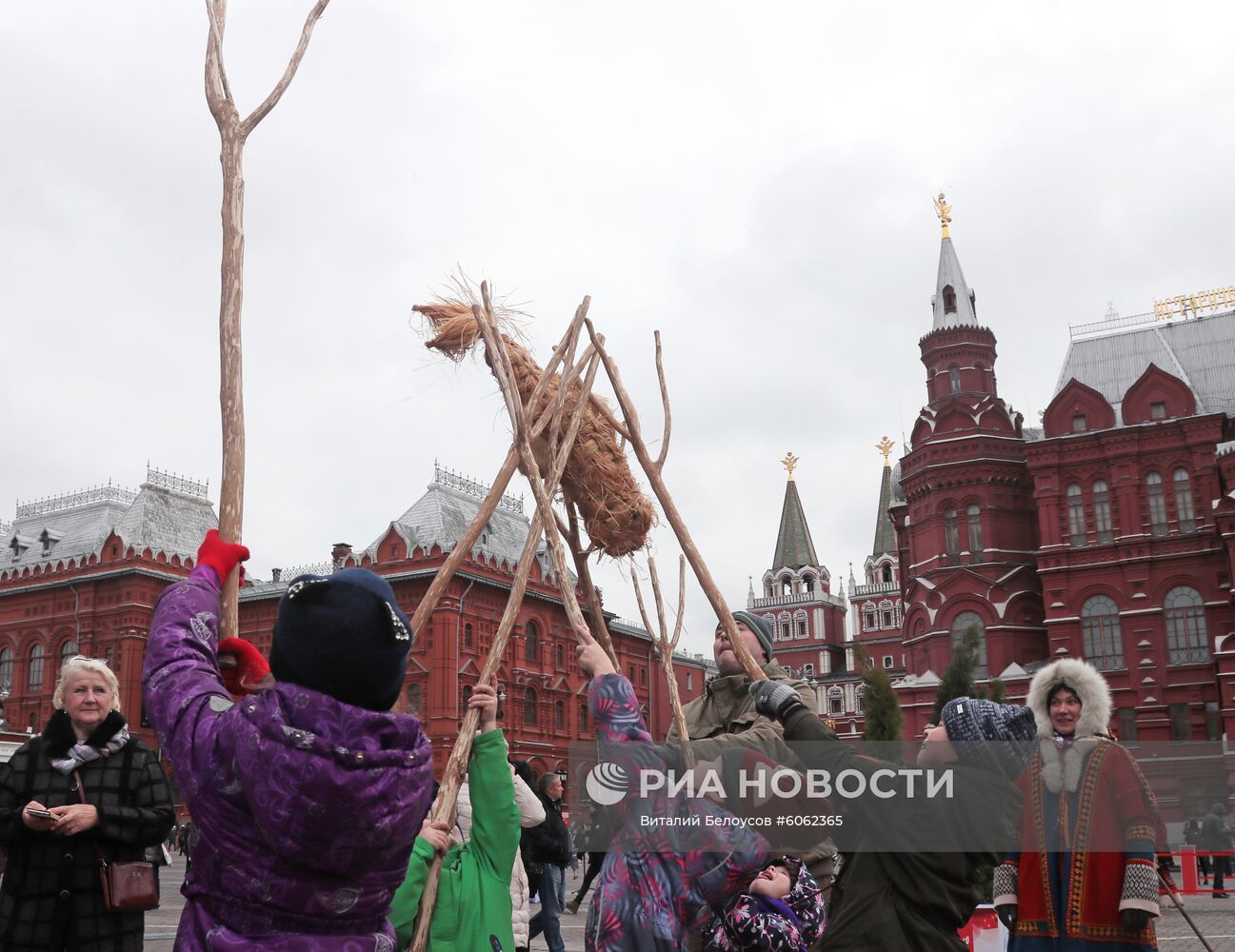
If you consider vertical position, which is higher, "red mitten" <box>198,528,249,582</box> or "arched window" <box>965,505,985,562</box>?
"arched window" <box>965,505,985,562</box>

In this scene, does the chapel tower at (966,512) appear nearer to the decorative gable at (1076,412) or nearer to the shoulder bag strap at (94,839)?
the decorative gable at (1076,412)

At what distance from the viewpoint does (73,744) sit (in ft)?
13.7

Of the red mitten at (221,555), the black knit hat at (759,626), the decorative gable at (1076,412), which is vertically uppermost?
the decorative gable at (1076,412)

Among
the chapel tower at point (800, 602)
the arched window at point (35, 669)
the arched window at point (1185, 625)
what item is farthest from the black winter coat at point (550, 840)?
the chapel tower at point (800, 602)

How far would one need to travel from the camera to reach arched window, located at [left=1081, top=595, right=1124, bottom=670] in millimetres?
36000

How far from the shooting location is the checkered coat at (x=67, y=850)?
12.9ft

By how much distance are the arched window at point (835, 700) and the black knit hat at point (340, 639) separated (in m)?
72.2

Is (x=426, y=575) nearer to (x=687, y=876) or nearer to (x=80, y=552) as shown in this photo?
(x=80, y=552)

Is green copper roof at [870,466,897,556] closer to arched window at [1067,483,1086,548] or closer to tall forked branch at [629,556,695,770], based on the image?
arched window at [1067,483,1086,548]

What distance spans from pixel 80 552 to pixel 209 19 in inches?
1734

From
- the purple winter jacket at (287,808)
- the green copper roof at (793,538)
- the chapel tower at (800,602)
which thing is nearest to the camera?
the purple winter jacket at (287,808)

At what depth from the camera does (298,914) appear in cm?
216

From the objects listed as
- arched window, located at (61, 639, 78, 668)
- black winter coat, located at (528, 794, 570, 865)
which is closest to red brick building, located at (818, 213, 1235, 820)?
black winter coat, located at (528, 794, 570, 865)

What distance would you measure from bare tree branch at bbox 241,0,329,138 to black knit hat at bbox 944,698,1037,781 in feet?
9.15
